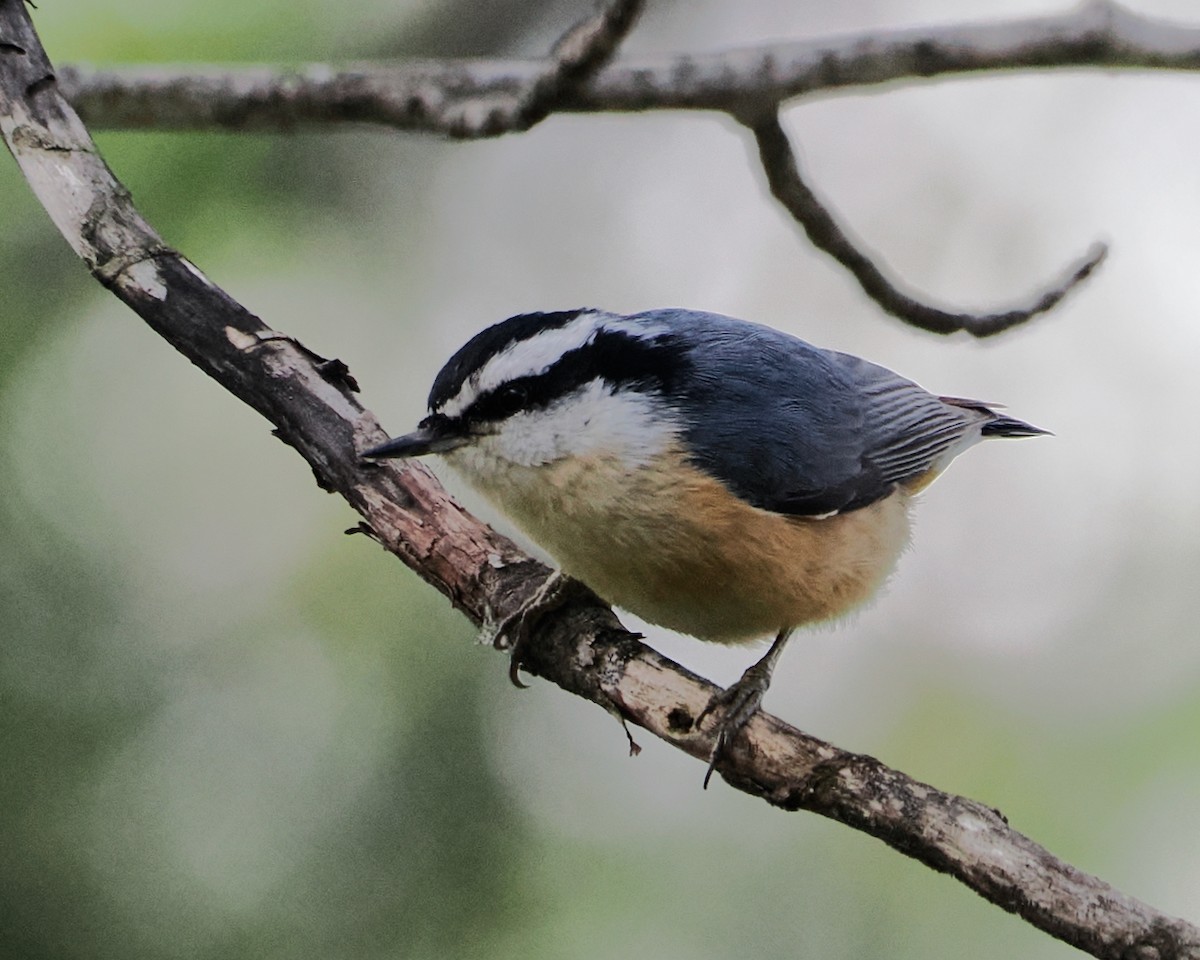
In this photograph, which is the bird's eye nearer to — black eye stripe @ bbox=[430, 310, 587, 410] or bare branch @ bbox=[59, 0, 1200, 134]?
black eye stripe @ bbox=[430, 310, 587, 410]

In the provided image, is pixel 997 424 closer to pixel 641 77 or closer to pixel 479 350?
pixel 641 77

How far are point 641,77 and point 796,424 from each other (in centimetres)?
57

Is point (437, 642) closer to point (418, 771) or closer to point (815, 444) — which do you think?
point (418, 771)

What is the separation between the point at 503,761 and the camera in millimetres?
2441

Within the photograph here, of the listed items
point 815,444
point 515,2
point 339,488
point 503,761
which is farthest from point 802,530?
point 515,2

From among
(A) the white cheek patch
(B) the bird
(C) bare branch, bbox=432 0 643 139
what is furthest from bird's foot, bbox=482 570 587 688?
(C) bare branch, bbox=432 0 643 139

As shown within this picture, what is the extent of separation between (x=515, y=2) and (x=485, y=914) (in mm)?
1925

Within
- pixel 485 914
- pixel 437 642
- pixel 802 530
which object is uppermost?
pixel 802 530

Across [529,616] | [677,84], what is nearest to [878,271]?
[677,84]

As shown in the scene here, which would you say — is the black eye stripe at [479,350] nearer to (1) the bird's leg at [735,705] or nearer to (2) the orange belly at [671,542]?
(2) the orange belly at [671,542]

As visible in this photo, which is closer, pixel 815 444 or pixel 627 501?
pixel 627 501

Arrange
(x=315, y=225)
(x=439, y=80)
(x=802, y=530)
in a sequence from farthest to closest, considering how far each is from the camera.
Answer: (x=315, y=225), (x=439, y=80), (x=802, y=530)

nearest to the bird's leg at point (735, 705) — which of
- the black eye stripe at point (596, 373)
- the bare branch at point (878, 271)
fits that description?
the black eye stripe at point (596, 373)

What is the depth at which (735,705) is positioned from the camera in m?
1.60
